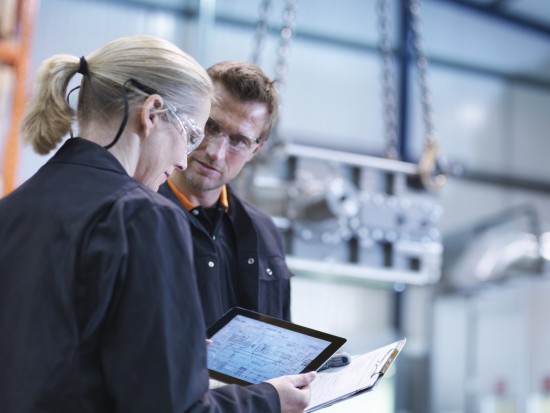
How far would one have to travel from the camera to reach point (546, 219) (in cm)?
1040

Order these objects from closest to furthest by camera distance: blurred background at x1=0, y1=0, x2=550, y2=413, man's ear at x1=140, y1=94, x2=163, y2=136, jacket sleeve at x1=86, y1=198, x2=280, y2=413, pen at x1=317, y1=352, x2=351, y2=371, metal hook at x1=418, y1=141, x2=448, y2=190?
jacket sleeve at x1=86, y1=198, x2=280, y2=413
man's ear at x1=140, y1=94, x2=163, y2=136
pen at x1=317, y1=352, x2=351, y2=371
metal hook at x1=418, y1=141, x2=448, y2=190
blurred background at x1=0, y1=0, x2=550, y2=413

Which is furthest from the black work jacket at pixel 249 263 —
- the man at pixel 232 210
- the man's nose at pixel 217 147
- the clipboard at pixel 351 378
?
the clipboard at pixel 351 378

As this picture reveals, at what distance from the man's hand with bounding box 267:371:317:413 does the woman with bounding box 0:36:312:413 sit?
0.09 ft

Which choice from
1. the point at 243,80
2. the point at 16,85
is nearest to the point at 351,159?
the point at 16,85

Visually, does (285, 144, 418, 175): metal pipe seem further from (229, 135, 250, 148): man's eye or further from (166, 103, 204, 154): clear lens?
(166, 103, 204, 154): clear lens

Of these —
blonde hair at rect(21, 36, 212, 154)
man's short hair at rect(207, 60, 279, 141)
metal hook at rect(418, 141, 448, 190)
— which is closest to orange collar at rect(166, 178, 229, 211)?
man's short hair at rect(207, 60, 279, 141)

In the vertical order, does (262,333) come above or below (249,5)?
below

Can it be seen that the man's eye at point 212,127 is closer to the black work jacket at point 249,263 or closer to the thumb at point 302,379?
the black work jacket at point 249,263

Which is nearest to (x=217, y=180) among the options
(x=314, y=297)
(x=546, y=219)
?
(x=314, y=297)

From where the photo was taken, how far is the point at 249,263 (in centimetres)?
226

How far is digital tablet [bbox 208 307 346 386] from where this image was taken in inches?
67.7

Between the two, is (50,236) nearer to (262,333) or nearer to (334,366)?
(262,333)

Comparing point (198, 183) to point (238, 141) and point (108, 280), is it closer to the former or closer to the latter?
point (238, 141)

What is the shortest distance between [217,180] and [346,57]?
7.82m
